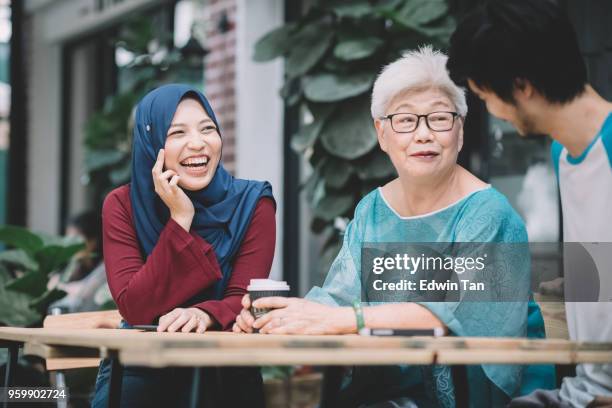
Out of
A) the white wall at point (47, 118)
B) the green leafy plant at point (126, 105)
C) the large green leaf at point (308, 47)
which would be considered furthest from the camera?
the white wall at point (47, 118)

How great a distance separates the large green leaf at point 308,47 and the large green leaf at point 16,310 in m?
1.55

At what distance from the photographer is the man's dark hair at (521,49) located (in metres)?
1.68

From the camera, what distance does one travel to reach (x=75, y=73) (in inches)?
330

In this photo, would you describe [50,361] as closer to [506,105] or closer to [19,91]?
[506,105]

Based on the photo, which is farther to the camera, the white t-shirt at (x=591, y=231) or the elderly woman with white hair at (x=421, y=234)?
the elderly woman with white hair at (x=421, y=234)

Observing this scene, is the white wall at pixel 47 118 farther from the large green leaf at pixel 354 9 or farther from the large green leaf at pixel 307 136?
the large green leaf at pixel 354 9

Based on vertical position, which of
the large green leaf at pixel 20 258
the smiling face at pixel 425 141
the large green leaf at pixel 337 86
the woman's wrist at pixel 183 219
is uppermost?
the large green leaf at pixel 337 86

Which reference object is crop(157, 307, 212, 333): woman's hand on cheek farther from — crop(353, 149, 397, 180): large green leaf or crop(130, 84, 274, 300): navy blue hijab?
crop(353, 149, 397, 180): large green leaf

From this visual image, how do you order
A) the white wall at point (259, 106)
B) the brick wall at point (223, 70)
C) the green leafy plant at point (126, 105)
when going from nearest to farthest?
the white wall at point (259, 106)
the brick wall at point (223, 70)
the green leafy plant at point (126, 105)

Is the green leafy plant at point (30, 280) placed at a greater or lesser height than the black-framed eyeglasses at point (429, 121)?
lesser

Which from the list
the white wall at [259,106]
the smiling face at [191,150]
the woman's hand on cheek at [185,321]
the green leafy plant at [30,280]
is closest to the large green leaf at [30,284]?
the green leafy plant at [30,280]

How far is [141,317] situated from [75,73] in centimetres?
661

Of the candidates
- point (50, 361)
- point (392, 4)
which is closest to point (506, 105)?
point (50, 361)

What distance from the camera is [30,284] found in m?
3.63
